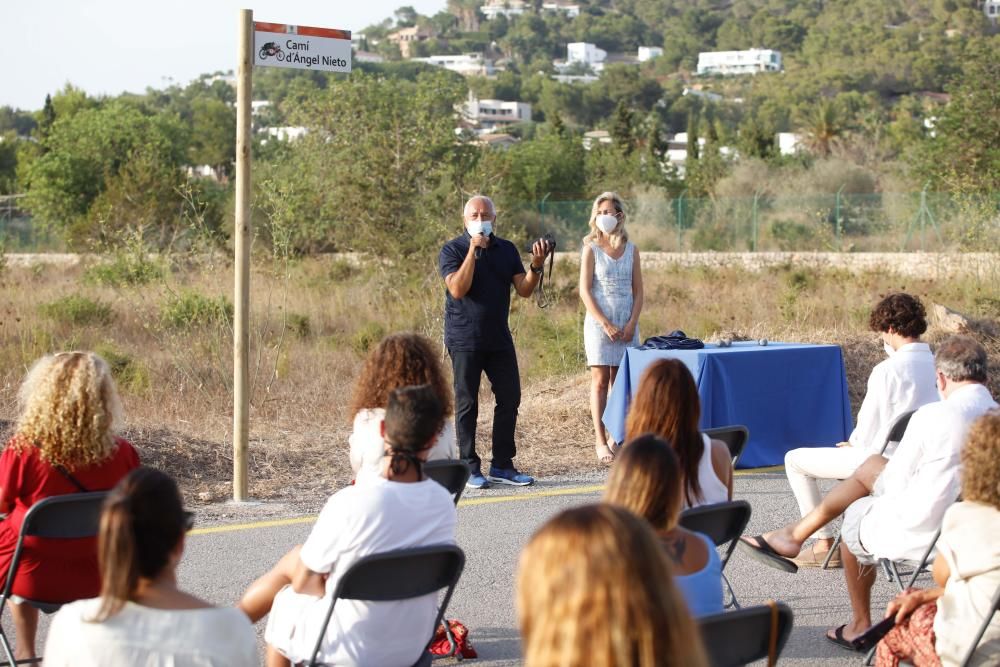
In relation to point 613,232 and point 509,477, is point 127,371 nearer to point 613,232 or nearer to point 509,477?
point 509,477

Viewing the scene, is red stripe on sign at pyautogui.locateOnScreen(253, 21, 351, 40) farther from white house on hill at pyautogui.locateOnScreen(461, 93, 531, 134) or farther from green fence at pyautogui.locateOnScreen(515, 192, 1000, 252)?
white house on hill at pyautogui.locateOnScreen(461, 93, 531, 134)

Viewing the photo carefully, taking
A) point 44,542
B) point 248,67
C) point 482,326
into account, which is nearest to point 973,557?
point 44,542

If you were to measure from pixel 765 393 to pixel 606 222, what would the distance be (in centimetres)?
163

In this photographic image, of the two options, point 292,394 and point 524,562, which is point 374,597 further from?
point 292,394

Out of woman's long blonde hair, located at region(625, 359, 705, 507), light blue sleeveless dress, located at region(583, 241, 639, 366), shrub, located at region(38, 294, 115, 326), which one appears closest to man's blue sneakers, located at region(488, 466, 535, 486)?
light blue sleeveless dress, located at region(583, 241, 639, 366)

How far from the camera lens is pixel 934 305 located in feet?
43.3

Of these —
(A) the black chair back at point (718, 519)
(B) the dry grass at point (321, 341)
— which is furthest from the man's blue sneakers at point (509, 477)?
(A) the black chair back at point (718, 519)

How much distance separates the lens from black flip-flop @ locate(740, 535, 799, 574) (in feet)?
18.9

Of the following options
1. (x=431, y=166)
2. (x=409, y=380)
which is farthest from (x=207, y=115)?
(x=409, y=380)

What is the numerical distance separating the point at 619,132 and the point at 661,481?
75.9 m

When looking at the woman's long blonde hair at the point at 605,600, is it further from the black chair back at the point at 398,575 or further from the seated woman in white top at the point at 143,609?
the black chair back at the point at 398,575

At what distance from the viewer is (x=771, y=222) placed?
132 ft

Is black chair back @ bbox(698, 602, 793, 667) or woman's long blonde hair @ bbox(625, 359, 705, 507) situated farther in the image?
woman's long blonde hair @ bbox(625, 359, 705, 507)

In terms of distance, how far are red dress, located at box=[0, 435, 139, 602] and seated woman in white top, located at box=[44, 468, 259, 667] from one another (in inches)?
58.8
